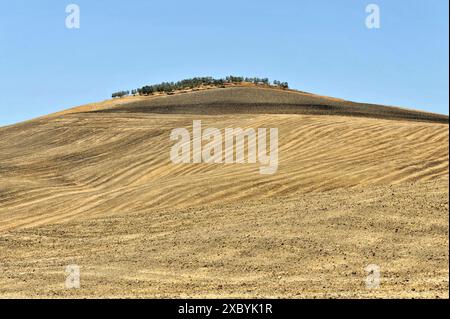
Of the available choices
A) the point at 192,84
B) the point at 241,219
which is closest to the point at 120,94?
the point at 192,84

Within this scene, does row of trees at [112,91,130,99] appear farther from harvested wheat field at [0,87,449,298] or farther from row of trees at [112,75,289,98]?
harvested wheat field at [0,87,449,298]

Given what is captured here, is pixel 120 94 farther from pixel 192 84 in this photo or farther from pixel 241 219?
pixel 241 219

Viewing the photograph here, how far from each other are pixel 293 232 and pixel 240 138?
19.3 meters

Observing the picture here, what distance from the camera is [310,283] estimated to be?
1495cm

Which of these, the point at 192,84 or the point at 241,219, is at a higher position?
the point at 192,84

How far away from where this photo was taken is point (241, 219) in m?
22.7

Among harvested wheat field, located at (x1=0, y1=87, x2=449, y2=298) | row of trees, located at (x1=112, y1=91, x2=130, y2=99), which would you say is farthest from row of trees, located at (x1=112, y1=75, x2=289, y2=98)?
harvested wheat field, located at (x1=0, y1=87, x2=449, y2=298)

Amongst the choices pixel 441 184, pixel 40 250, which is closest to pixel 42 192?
pixel 40 250

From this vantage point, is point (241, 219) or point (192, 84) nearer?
point (241, 219)

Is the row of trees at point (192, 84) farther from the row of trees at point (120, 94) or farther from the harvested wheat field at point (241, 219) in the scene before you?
the harvested wheat field at point (241, 219)

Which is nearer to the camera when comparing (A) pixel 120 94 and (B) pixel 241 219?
(B) pixel 241 219

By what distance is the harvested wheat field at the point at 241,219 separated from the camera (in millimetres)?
15594

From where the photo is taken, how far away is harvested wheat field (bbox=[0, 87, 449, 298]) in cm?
1559

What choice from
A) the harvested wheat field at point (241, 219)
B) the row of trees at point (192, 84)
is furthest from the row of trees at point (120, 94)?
the harvested wheat field at point (241, 219)
